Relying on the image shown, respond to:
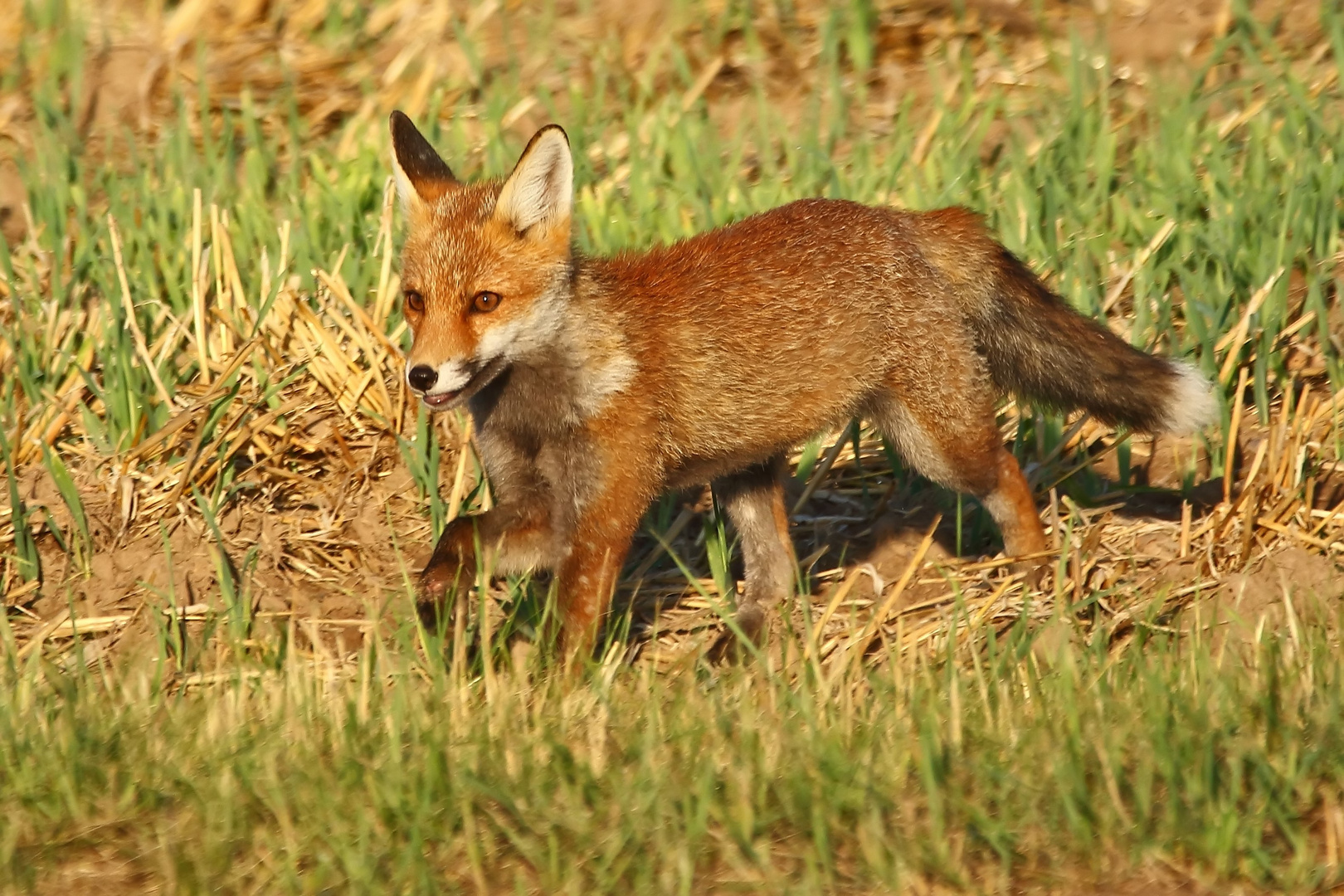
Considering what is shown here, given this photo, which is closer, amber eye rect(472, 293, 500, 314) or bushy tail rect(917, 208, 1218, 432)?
amber eye rect(472, 293, 500, 314)

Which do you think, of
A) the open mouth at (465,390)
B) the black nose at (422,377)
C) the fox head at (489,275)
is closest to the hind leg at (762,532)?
the fox head at (489,275)

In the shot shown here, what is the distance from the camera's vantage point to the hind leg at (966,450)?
538cm

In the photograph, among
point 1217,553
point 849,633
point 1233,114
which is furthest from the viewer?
point 1233,114

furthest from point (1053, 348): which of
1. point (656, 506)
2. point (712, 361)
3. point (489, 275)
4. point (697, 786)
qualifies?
point (697, 786)

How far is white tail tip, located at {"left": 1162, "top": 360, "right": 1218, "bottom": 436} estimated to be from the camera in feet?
18.2

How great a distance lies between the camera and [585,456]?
4.83 meters

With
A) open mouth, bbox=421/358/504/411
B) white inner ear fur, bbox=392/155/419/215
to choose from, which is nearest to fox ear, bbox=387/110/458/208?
white inner ear fur, bbox=392/155/419/215

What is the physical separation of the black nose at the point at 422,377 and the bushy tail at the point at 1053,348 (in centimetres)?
203

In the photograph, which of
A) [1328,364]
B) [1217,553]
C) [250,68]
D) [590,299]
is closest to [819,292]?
[590,299]

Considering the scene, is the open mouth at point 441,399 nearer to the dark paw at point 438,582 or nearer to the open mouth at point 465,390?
the open mouth at point 465,390

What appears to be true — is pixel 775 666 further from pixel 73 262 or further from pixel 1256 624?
pixel 73 262

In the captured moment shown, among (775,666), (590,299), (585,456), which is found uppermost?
(590,299)

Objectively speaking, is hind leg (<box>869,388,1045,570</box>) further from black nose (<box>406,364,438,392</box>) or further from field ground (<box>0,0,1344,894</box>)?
black nose (<box>406,364,438,392</box>)

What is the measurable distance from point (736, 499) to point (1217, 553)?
1.76m
